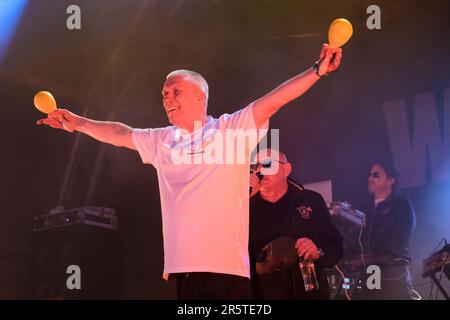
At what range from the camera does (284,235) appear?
4082mm

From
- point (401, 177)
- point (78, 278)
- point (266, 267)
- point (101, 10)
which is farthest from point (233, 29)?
point (266, 267)

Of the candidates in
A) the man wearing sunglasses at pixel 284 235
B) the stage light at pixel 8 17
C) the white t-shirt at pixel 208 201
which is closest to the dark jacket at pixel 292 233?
the man wearing sunglasses at pixel 284 235

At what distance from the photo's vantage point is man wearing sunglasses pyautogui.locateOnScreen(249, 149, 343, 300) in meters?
3.79

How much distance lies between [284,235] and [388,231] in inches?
90.6

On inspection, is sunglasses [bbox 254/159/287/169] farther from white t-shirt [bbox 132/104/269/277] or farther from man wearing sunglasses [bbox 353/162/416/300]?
man wearing sunglasses [bbox 353/162/416/300]

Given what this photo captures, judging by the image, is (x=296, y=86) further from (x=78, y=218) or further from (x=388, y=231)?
(x=78, y=218)

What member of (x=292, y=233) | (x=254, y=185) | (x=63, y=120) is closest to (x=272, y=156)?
(x=254, y=185)

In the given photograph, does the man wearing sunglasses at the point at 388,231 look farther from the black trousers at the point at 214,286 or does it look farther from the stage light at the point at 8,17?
the stage light at the point at 8,17

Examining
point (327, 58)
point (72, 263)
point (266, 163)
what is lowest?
point (72, 263)

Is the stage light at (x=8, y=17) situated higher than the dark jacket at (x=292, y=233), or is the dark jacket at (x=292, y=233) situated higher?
the stage light at (x=8, y=17)

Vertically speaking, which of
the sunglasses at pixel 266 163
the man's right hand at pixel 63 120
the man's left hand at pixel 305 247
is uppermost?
the man's right hand at pixel 63 120

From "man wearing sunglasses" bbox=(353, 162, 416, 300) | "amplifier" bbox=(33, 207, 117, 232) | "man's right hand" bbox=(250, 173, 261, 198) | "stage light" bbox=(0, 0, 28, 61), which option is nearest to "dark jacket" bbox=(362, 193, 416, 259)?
"man wearing sunglasses" bbox=(353, 162, 416, 300)

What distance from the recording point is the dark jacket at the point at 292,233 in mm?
3906

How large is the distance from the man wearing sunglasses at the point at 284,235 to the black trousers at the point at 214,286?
99 cm
